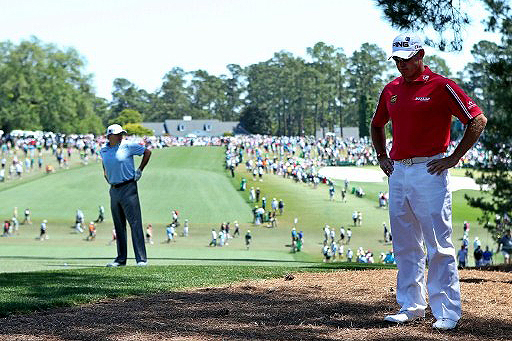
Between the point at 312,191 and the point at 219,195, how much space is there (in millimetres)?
7911

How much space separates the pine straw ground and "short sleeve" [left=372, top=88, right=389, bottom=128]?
5.48ft

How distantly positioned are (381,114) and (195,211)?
44556mm

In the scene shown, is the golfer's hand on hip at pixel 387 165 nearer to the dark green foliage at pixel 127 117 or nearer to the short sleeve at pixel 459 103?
the short sleeve at pixel 459 103

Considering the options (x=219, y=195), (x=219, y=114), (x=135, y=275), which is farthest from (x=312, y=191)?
(x=219, y=114)

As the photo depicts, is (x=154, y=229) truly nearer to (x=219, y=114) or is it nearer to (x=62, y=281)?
(x=62, y=281)

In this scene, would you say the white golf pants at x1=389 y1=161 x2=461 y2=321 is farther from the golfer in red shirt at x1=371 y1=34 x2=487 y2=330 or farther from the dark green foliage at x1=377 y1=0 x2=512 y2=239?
the dark green foliage at x1=377 y1=0 x2=512 y2=239

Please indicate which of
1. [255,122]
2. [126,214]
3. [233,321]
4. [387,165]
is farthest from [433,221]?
[255,122]

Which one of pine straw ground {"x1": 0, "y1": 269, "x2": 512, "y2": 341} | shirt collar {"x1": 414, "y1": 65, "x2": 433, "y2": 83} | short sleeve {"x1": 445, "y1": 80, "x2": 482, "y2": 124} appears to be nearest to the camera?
pine straw ground {"x1": 0, "y1": 269, "x2": 512, "y2": 341}

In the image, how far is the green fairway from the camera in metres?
35.8

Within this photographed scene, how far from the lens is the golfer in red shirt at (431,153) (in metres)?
6.22

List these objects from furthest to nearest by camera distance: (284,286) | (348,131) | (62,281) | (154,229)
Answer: (348,131) < (154,229) < (62,281) < (284,286)

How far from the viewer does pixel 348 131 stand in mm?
142750

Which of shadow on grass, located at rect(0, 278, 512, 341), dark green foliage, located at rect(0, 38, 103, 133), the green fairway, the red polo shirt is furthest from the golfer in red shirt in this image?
dark green foliage, located at rect(0, 38, 103, 133)

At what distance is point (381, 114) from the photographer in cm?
686
